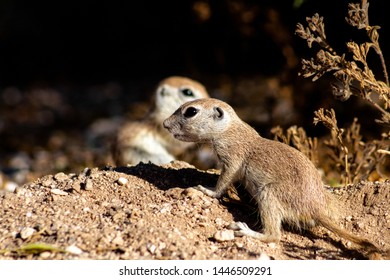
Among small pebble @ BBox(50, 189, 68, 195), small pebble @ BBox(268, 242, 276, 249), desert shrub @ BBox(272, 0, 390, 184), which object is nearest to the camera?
small pebble @ BBox(268, 242, 276, 249)

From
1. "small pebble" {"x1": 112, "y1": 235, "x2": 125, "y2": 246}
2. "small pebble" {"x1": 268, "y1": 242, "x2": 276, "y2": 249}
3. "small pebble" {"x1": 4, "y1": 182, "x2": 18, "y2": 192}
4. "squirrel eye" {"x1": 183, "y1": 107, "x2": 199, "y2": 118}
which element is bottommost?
"small pebble" {"x1": 112, "y1": 235, "x2": 125, "y2": 246}

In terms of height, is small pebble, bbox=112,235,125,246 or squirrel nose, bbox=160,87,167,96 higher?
squirrel nose, bbox=160,87,167,96

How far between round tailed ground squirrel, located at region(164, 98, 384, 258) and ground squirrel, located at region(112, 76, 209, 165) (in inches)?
121

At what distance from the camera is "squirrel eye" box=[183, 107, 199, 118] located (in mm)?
5312

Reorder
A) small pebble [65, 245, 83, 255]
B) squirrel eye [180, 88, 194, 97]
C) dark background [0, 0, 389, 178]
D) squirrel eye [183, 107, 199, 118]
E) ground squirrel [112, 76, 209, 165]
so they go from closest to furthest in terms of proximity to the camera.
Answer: small pebble [65, 245, 83, 255], squirrel eye [183, 107, 199, 118], ground squirrel [112, 76, 209, 165], squirrel eye [180, 88, 194, 97], dark background [0, 0, 389, 178]

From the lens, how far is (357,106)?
9180 mm

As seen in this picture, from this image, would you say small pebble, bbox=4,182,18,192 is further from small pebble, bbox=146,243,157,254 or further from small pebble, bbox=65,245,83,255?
small pebble, bbox=146,243,157,254

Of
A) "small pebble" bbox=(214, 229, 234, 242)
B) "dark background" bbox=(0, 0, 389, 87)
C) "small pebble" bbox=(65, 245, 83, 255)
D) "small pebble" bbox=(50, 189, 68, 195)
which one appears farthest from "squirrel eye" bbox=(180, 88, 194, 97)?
"small pebble" bbox=(65, 245, 83, 255)

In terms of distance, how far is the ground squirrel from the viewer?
27.5 feet

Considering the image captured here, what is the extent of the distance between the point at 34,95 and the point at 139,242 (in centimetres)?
1048

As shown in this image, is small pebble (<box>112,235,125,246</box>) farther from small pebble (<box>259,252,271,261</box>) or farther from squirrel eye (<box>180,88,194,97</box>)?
squirrel eye (<box>180,88,194,97</box>)

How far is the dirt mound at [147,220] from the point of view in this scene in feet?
14.0

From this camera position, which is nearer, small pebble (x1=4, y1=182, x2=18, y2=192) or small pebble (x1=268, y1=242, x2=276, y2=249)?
small pebble (x1=268, y1=242, x2=276, y2=249)
